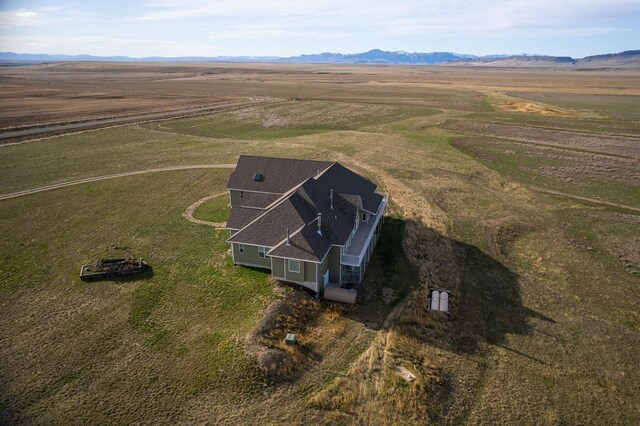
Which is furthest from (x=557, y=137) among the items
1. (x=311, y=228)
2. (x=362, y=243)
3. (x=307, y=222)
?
(x=311, y=228)

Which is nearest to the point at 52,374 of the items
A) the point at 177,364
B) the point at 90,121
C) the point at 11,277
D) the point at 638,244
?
the point at 177,364

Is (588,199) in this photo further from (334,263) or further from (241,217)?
(241,217)

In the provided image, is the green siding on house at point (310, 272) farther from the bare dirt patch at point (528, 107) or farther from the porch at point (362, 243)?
the bare dirt patch at point (528, 107)

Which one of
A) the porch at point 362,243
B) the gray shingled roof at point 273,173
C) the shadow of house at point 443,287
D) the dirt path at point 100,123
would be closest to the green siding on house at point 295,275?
the porch at point 362,243

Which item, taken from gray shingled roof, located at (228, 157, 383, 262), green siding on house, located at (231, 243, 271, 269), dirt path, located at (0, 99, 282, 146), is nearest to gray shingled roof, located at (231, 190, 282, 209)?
gray shingled roof, located at (228, 157, 383, 262)

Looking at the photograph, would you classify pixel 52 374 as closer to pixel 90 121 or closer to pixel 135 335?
pixel 135 335

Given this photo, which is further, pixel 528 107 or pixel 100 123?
pixel 528 107
